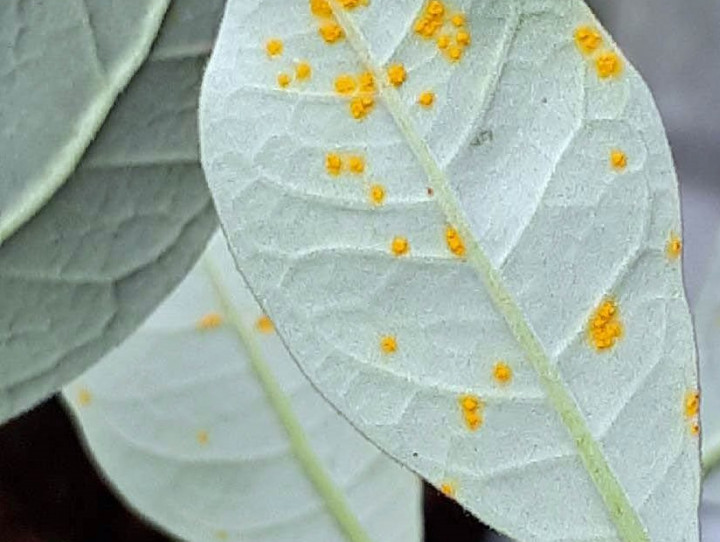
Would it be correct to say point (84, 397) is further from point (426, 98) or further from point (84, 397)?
point (426, 98)

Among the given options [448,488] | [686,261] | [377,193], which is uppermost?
[377,193]

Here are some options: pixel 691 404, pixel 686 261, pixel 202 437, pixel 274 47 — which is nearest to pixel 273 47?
pixel 274 47

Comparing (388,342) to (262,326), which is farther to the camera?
(262,326)

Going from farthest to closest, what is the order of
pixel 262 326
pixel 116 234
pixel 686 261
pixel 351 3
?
pixel 686 261
pixel 262 326
pixel 116 234
pixel 351 3

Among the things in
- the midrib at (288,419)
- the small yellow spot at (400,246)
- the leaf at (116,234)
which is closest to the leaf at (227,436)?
the midrib at (288,419)

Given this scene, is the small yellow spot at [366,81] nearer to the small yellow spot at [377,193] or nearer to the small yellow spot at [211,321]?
the small yellow spot at [377,193]

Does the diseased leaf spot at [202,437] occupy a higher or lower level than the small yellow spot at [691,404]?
lower
